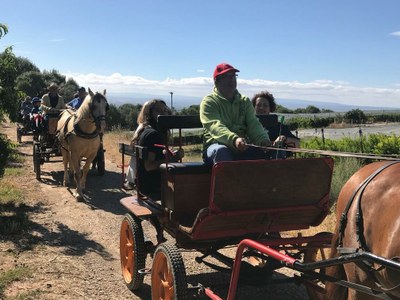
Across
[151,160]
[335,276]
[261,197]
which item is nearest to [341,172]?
[151,160]

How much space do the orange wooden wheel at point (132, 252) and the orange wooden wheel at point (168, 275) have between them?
19.5 inches

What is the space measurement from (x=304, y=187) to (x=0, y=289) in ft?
11.1

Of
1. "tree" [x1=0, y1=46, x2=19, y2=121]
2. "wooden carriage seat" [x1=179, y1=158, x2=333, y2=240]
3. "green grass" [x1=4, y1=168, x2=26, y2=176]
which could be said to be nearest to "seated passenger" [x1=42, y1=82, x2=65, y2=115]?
"green grass" [x1=4, y1=168, x2=26, y2=176]

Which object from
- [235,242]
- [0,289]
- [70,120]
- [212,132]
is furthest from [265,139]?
[70,120]

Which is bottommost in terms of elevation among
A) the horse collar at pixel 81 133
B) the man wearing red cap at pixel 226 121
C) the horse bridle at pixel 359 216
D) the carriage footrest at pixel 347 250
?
the carriage footrest at pixel 347 250

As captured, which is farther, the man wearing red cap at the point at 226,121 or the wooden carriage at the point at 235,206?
the man wearing red cap at the point at 226,121

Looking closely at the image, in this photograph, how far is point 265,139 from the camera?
475 cm

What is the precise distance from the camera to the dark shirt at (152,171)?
5242 millimetres

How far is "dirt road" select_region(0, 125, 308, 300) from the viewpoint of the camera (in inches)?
196

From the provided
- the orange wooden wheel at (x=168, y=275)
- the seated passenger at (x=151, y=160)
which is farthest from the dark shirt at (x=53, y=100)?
the orange wooden wheel at (x=168, y=275)

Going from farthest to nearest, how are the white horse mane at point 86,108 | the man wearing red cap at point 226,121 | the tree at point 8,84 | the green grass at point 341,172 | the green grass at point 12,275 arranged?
1. the white horse mane at point 86,108
2. the green grass at point 341,172
3. the tree at point 8,84
4. the green grass at point 12,275
5. the man wearing red cap at point 226,121

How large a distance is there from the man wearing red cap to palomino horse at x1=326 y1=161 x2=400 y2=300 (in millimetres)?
1381

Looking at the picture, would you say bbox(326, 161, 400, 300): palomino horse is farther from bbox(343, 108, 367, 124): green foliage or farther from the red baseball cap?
bbox(343, 108, 367, 124): green foliage

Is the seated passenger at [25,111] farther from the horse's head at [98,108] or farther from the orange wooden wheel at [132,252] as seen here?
the orange wooden wheel at [132,252]
